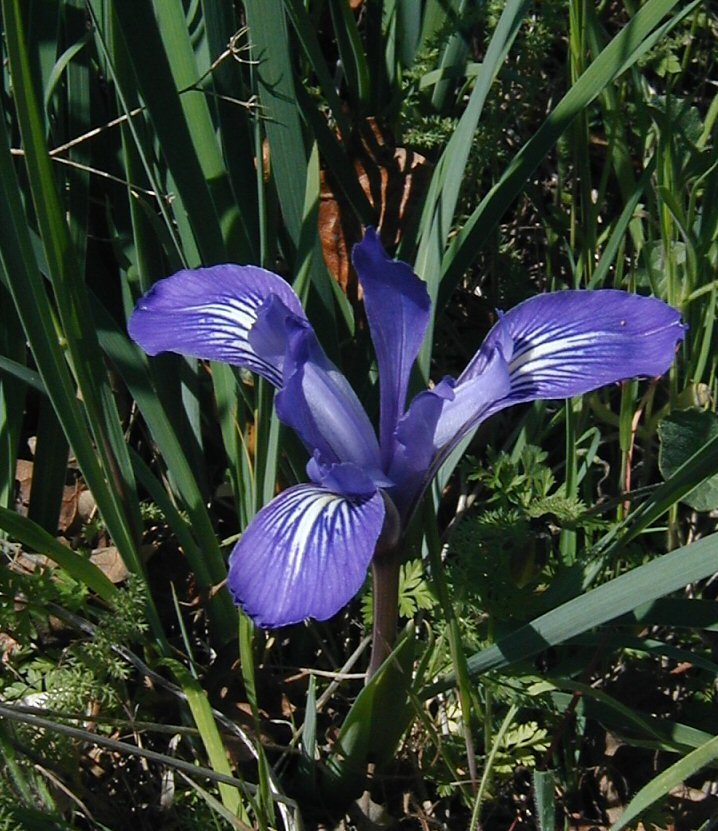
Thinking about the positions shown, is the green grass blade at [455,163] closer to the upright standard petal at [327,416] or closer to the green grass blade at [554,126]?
the green grass blade at [554,126]

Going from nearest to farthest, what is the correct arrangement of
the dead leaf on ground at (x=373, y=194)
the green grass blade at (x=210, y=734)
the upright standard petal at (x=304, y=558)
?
the upright standard petal at (x=304, y=558) < the green grass blade at (x=210, y=734) < the dead leaf on ground at (x=373, y=194)

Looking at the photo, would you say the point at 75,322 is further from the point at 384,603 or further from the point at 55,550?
the point at 384,603

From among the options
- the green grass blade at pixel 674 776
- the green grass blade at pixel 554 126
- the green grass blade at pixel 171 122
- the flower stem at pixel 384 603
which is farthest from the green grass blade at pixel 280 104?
the green grass blade at pixel 674 776

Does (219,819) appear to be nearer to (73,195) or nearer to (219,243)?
(219,243)

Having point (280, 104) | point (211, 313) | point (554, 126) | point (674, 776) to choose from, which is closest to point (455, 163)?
point (554, 126)

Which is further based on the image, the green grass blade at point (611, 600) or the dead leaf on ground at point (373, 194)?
the dead leaf on ground at point (373, 194)

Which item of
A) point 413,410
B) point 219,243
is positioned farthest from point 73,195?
point 413,410
